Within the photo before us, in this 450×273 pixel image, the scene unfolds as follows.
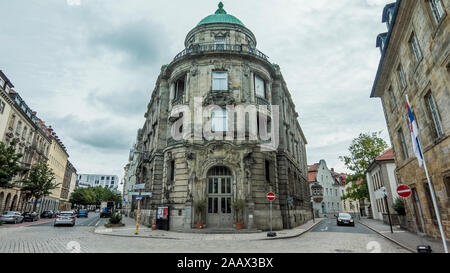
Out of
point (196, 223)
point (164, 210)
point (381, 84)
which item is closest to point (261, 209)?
point (196, 223)

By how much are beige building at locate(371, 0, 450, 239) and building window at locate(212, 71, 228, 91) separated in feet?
42.2

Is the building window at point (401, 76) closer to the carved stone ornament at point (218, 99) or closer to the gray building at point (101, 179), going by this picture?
the carved stone ornament at point (218, 99)

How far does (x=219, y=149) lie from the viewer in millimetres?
20906

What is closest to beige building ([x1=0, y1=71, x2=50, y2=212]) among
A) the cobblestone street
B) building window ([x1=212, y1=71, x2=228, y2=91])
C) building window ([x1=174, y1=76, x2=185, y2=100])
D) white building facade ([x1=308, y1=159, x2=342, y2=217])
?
building window ([x1=174, y1=76, x2=185, y2=100])

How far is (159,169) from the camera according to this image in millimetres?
24750

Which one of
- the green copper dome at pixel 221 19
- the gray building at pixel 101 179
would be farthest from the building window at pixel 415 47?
the gray building at pixel 101 179

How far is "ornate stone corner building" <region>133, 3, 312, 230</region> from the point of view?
786 inches

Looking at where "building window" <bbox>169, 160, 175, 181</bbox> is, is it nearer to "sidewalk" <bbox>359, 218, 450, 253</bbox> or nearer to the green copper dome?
the green copper dome

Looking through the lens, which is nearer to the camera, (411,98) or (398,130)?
(411,98)

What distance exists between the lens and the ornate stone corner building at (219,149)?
20.0m

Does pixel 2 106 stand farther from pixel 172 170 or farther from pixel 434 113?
pixel 434 113

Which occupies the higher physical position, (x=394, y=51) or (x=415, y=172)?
(x=394, y=51)
